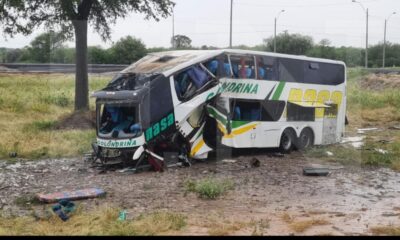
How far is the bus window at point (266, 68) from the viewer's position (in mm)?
14750

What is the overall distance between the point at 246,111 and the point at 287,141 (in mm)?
2206

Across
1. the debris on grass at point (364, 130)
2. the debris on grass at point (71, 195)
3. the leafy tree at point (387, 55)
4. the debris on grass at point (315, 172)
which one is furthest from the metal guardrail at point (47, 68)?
the leafy tree at point (387, 55)

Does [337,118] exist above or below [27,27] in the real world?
below

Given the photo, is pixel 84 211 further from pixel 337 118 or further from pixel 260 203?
pixel 337 118

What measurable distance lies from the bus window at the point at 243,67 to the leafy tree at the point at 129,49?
2503 cm

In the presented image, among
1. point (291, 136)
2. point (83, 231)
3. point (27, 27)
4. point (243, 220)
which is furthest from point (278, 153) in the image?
point (27, 27)

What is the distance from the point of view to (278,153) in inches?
610

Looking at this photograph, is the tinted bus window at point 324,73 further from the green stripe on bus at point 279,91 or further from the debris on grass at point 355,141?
the debris on grass at point 355,141

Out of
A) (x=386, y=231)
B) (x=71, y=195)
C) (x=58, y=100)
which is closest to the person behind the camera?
(x=386, y=231)

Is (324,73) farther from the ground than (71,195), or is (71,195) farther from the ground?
(324,73)

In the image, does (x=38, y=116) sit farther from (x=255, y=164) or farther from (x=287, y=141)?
(x=255, y=164)

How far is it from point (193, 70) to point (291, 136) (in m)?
4.53

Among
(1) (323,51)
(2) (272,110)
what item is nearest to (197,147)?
(2) (272,110)

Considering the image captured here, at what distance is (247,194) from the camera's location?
33.5 feet
